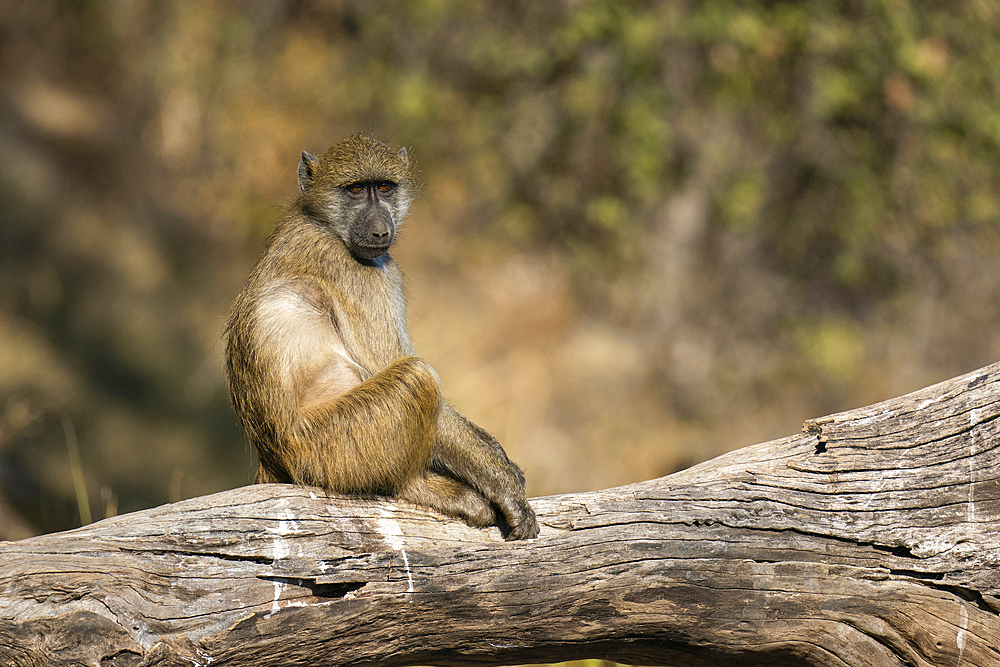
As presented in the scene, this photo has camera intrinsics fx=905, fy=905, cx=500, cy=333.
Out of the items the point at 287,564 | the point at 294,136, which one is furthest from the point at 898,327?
the point at 287,564

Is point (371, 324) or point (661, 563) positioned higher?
point (371, 324)

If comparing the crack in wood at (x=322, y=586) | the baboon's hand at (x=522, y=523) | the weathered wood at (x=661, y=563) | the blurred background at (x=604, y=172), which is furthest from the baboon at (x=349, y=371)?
the blurred background at (x=604, y=172)

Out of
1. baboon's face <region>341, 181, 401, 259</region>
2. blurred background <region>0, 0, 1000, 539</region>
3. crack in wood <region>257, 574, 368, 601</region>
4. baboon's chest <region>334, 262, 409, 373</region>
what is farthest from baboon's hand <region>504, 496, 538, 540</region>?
blurred background <region>0, 0, 1000, 539</region>

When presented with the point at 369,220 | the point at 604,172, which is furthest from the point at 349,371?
the point at 604,172

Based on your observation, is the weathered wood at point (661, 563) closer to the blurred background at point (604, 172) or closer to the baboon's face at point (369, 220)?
the baboon's face at point (369, 220)

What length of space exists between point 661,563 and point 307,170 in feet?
8.65

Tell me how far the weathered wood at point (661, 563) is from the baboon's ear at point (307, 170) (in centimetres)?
170

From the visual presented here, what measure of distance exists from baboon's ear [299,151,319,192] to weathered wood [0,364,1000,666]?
5.59 ft

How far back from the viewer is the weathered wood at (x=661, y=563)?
3.33 meters

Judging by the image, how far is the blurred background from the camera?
413 inches

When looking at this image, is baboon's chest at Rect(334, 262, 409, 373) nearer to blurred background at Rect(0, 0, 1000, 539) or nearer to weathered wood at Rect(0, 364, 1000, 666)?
weathered wood at Rect(0, 364, 1000, 666)

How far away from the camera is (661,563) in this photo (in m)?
3.65

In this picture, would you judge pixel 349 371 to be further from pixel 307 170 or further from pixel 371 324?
pixel 307 170

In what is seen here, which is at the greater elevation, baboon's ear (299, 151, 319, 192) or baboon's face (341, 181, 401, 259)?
baboon's ear (299, 151, 319, 192)
